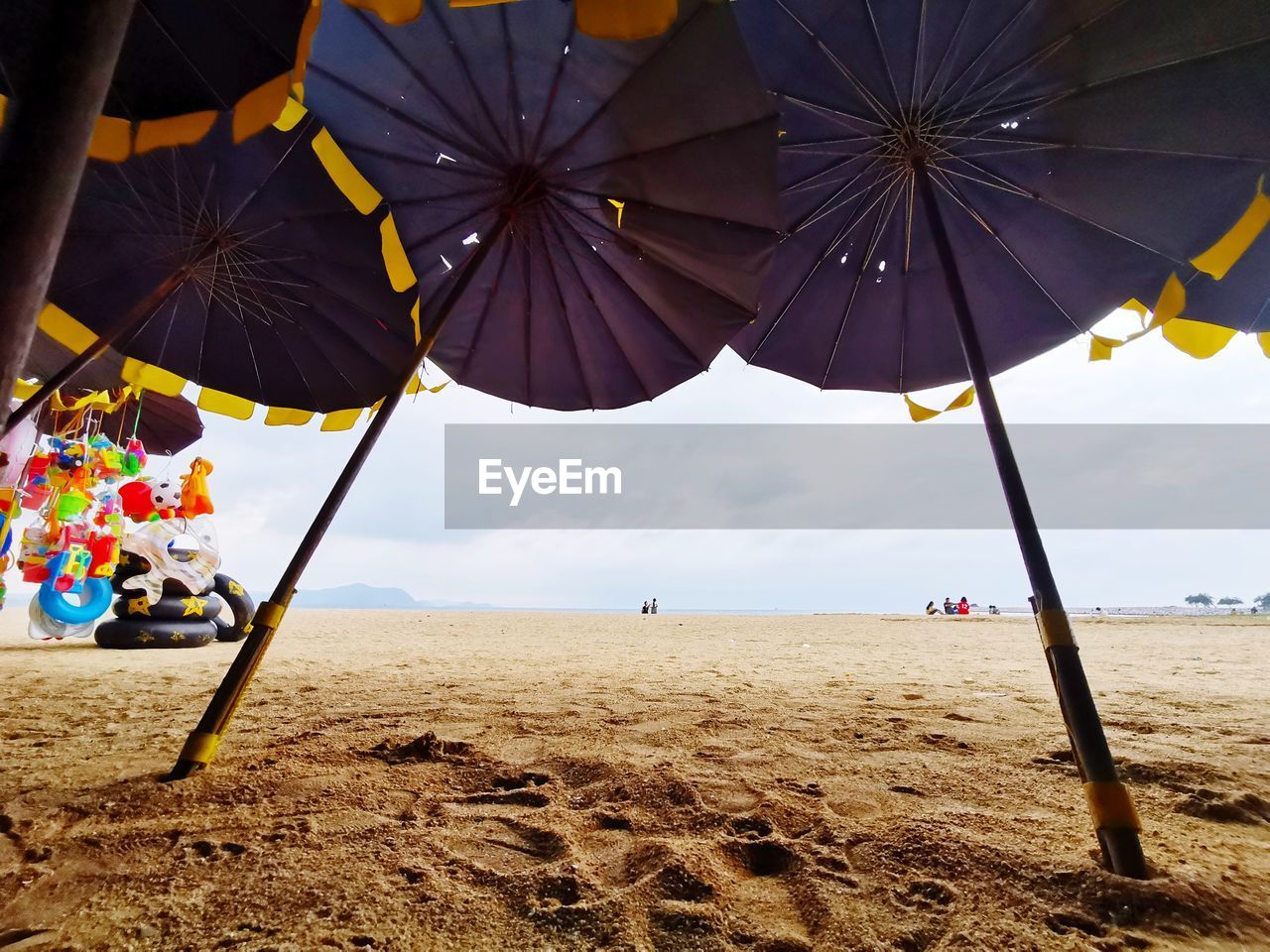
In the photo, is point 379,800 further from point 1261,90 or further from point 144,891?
point 1261,90

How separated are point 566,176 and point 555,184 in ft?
0.32

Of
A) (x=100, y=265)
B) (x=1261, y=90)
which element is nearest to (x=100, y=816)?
(x=100, y=265)

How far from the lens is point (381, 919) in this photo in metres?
1.16

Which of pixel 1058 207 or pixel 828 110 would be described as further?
pixel 1058 207

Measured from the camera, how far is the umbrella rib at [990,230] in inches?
128

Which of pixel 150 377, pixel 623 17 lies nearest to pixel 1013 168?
pixel 623 17

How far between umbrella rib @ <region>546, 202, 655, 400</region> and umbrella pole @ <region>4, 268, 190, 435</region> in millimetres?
2849

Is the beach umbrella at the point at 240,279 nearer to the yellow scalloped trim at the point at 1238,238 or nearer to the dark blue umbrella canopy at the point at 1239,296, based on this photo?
the yellow scalloped trim at the point at 1238,238

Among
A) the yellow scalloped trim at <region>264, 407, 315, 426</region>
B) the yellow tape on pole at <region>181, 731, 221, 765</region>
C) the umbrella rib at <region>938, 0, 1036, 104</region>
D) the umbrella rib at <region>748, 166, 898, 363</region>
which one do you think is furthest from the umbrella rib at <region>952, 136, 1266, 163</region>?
the yellow scalloped trim at <region>264, 407, 315, 426</region>

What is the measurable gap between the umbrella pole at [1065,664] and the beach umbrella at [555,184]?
1.40m

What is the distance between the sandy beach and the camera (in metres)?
1.16

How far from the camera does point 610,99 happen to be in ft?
9.11

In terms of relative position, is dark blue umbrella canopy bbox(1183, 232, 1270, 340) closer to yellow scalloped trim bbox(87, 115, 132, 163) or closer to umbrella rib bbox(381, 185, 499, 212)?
umbrella rib bbox(381, 185, 499, 212)

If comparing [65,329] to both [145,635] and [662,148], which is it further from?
[145,635]
